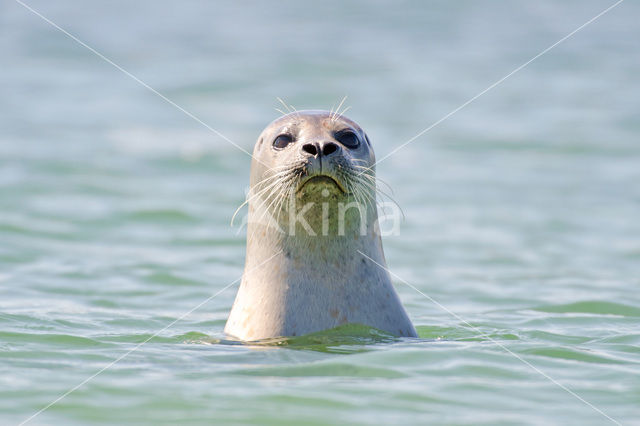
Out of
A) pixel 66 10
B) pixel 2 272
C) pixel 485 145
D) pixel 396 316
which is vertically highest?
pixel 66 10

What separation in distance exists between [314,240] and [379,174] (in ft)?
28.1

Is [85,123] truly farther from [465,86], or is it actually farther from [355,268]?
[355,268]

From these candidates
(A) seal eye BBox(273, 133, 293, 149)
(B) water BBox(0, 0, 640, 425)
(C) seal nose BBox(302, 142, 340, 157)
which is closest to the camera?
(B) water BBox(0, 0, 640, 425)

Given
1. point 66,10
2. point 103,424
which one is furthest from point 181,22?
point 103,424

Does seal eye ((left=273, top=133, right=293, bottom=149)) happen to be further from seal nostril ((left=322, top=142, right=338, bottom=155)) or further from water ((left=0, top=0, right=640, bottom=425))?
water ((left=0, top=0, right=640, bottom=425))

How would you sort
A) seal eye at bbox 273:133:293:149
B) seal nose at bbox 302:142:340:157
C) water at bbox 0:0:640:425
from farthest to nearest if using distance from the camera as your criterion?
seal eye at bbox 273:133:293:149, seal nose at bbox 302:142:340:157, water at bbox 0:0:640:425

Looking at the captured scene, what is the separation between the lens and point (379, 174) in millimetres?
15211

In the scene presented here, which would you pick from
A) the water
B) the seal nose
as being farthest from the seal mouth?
the water

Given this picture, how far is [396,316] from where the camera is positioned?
670 centimetres

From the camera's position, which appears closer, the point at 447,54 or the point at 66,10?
the point at 447,54

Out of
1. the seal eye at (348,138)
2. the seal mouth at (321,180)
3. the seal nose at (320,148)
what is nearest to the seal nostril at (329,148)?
the seal nose at (320,148)

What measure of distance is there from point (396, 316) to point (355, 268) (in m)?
0.39

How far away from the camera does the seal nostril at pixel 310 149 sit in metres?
6.41

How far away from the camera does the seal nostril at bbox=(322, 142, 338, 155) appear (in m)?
6.42
